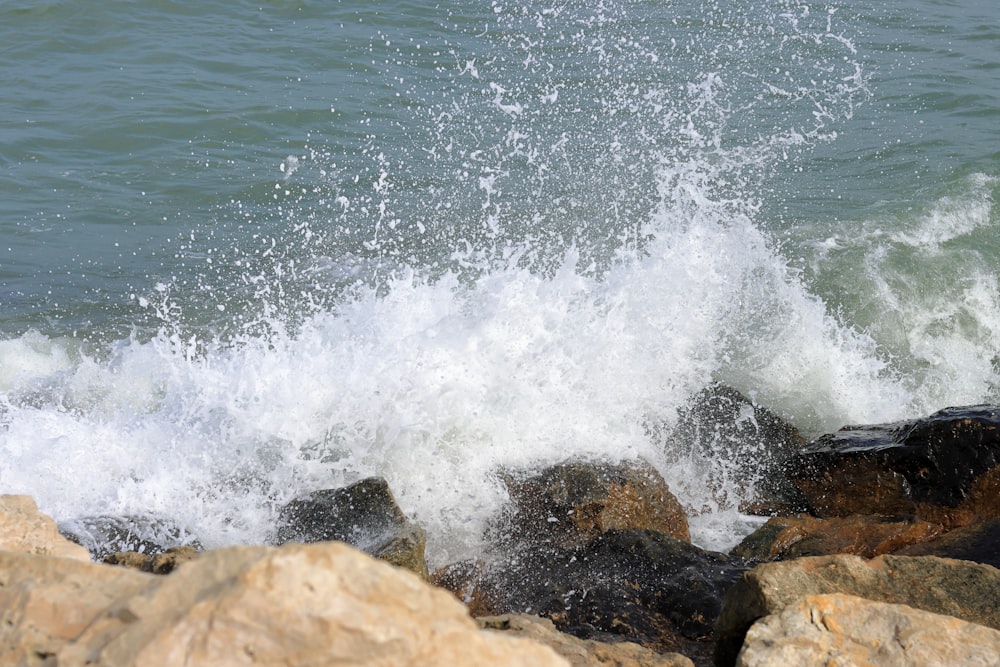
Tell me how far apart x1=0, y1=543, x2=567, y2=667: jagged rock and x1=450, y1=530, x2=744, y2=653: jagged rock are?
218 centimetres

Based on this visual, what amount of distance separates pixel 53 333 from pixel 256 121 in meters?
3.67

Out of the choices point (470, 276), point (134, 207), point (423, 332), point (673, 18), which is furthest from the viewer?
point (673, 18)

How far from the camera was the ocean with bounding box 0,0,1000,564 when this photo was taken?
230 inches

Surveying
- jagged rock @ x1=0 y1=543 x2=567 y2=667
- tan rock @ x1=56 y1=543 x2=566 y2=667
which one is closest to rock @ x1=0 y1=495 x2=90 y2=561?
jagged rock @ x1=0 y1=543 x2=567 y2=667

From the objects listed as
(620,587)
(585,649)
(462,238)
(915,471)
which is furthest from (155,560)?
(462,238)

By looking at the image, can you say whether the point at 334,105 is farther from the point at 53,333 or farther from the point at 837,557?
the point at 837,557

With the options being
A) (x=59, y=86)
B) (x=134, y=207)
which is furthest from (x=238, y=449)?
(x=59, y=86)

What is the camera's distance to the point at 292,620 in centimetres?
177

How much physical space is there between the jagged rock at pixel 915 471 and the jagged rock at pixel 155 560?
10.9 ft

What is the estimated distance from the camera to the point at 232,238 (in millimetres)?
9008

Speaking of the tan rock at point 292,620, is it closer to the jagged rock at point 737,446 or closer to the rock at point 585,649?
the rock at point 585,649

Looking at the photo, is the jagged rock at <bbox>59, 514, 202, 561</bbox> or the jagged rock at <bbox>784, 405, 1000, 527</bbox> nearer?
the jagged rock at <bbox>59, 514, 202, 561</bbox>

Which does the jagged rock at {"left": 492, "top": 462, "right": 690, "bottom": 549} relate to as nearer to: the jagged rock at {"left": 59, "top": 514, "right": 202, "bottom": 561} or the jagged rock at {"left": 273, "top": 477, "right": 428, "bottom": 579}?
the jagged rock at {"left": 273, "top": 477, "right": 428, "bottom": 579}

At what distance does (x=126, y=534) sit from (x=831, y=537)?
132 inches
